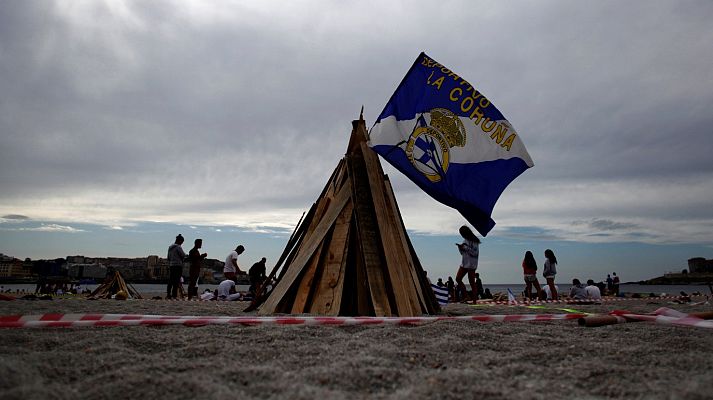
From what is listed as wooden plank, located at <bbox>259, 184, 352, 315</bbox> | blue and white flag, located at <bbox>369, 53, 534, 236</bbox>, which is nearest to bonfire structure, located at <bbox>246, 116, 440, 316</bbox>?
wooden plank, located at <bbox>259, 184, 352, 315</bbox>

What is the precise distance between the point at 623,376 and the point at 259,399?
1.63 metres

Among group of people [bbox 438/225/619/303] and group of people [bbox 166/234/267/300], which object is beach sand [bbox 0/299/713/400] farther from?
group of people [bbox 166/234/267/300]

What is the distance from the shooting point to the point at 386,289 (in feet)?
13.0

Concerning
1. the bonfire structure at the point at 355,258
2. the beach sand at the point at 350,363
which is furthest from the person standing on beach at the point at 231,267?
the beach sand at the point at 350,363

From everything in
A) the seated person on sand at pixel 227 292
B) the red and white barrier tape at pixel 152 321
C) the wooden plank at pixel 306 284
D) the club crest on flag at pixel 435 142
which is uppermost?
the club crest on flag at pixel 435 142

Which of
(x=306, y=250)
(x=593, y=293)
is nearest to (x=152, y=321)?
(x=306, y=250)

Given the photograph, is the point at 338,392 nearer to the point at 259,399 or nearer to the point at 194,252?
the point at 259,399

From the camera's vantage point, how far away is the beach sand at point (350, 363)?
158cm

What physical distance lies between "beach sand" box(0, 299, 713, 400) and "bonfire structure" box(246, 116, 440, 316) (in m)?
0.99

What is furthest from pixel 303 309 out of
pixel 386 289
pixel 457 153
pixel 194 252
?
pixel 194 252

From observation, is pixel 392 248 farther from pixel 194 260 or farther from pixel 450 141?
pixel 194 260

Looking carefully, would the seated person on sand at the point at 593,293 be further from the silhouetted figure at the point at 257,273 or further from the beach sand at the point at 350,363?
the silhouetted figure at the point at 257,273

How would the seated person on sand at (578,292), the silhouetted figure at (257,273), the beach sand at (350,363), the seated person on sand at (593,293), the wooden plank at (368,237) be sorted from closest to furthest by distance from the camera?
the beach sand at (350,363) → the wooden plank at (368,237) → the seated person on sand at (593,293) → the seated person on sand at (578,292) → the silhouetted figure at (257,273)

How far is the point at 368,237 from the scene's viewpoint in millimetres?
4156
